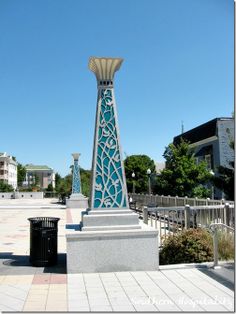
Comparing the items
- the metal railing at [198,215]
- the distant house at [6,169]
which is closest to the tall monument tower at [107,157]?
the metal railing at [198,215]

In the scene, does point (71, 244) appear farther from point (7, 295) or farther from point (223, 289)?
point (223, 289)

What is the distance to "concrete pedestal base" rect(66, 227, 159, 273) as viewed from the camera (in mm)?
7633

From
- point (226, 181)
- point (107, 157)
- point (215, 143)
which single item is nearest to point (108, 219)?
point (107, 157)

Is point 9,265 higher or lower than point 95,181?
lower

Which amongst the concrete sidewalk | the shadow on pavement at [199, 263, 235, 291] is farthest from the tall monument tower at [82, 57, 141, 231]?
the shadow on pavement at [199, 263, 235, 291]

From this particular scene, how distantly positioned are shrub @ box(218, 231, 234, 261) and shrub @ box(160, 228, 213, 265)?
8.0 inches

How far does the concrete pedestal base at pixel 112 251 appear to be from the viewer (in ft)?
25.0

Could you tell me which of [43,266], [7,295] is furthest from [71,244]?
[7,295]

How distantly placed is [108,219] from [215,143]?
30418 mm

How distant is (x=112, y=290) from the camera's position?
21.2 ft

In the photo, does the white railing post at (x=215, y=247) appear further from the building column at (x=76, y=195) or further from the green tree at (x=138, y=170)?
the green tree at (x=138, y=170)

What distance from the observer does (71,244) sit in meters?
7.61

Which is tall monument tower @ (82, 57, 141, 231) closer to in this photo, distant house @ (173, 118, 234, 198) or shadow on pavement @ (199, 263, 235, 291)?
shadow on pavement @ (199, 263, 235, 291)

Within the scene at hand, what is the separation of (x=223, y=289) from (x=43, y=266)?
3.74 m
